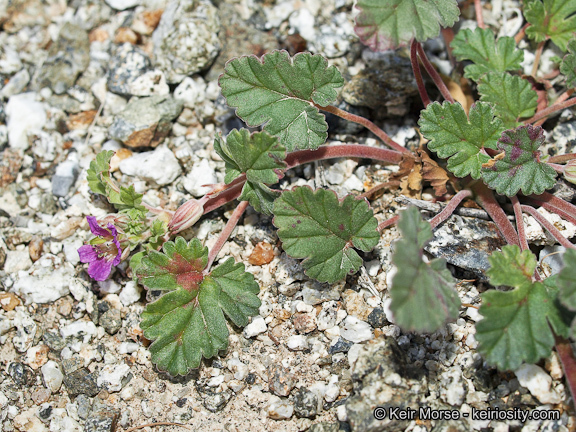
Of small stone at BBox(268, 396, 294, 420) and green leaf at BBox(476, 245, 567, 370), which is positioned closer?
green leaf at BBox(476, 245, 567, 370)

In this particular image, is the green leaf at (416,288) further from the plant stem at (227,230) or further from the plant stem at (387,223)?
the plant stem at (227,230)

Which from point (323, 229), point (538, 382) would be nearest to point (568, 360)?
point (538, 382)

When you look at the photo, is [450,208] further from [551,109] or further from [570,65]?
[570,65]

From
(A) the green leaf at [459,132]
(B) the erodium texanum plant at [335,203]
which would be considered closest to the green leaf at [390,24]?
(B) the erodium texanum plant at [335,203]

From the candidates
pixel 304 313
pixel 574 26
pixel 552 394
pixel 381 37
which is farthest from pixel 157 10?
pixel 552 394

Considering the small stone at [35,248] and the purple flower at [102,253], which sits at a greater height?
the purple flower at [102,253]

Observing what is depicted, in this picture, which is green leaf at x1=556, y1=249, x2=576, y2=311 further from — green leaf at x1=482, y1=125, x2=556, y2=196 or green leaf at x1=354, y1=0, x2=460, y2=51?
green leaf at x1=354, y1=0, x2=460, y2=51

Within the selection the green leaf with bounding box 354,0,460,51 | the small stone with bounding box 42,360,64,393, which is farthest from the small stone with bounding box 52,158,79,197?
the green leaf with bounding box 354,0,460,51
